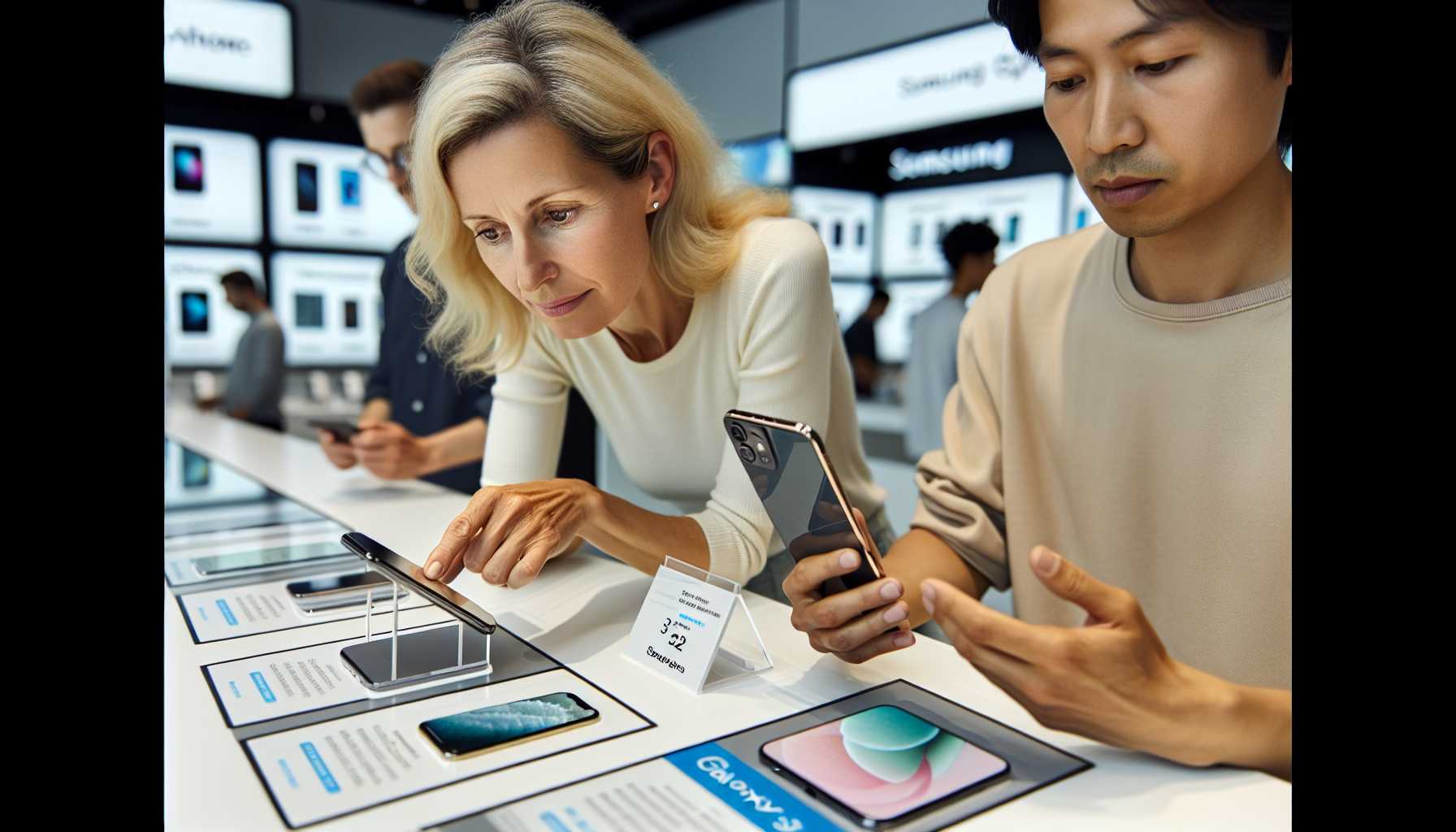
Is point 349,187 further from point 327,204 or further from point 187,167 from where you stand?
point 187,167

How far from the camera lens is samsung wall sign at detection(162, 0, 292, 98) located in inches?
195

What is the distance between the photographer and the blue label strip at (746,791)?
2.48ft

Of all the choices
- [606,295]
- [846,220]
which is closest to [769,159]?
[846,220]

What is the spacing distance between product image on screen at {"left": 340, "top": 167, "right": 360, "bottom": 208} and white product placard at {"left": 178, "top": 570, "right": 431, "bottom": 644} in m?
4.60

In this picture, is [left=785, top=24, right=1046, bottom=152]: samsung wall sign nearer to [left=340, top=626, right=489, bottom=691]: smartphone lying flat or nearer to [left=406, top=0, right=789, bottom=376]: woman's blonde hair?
[left=406, top=0, right=789, bottom=376]: woman's blonde hair

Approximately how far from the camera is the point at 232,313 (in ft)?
17.3

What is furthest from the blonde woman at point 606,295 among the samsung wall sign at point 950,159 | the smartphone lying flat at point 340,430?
the samsung wall sign at point 950,159

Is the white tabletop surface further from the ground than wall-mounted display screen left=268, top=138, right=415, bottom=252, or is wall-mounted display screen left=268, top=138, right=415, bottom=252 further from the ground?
wall-mounted display screen left=268, top=138, right=415, bottom=252

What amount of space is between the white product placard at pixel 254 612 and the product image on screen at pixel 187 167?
4369 millimetres

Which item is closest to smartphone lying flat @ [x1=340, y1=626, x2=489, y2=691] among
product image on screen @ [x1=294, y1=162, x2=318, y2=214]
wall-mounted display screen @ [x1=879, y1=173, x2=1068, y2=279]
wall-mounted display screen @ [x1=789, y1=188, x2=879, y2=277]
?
wall-mounted display screen @ [x1=879, y1=173, x2=1068, y2=279]

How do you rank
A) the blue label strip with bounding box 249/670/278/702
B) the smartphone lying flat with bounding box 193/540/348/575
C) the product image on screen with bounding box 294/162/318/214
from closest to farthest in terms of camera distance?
1. the blue label strip with bounding box 249/670/278/702
2. the smartphone lying flat with bounding box 193/540/348/575
3. the product image on screen with bounding box 294/162/318/214

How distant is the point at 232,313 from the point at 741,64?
9.80 feet

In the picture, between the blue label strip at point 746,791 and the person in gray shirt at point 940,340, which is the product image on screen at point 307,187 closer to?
the person in gray shirt at point 940,340

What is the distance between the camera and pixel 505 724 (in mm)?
916
